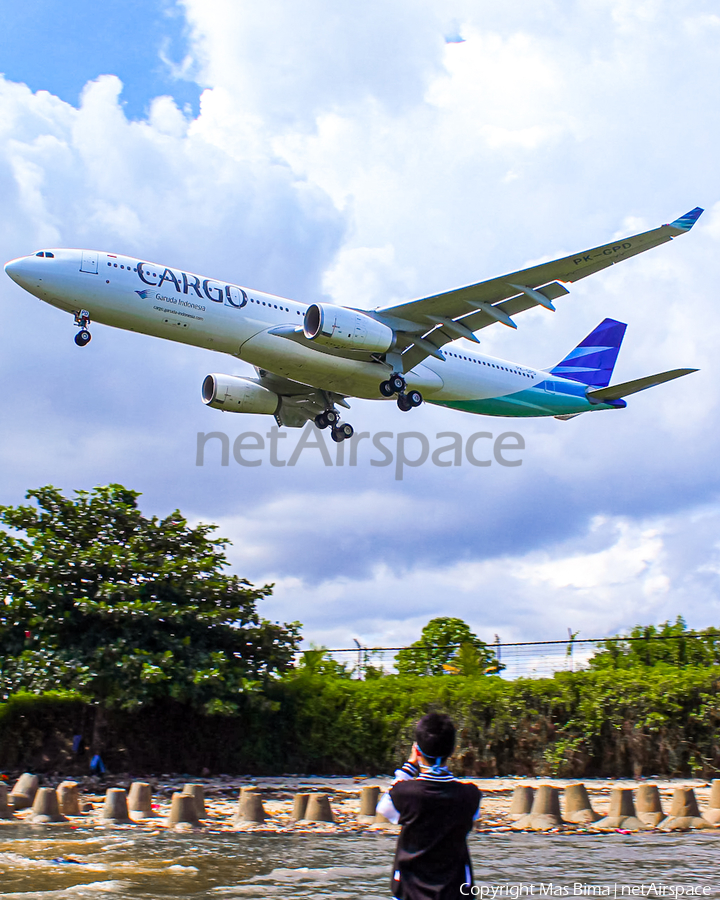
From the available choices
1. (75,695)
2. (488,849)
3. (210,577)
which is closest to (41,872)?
(488,849)

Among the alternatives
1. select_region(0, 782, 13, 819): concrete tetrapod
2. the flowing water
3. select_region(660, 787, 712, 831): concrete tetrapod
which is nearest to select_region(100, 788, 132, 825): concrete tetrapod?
the flowing water

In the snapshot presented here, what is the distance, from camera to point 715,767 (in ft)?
63.8

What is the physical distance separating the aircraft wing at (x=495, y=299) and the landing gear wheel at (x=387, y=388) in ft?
3.05

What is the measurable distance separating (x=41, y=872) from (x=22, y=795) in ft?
20.2

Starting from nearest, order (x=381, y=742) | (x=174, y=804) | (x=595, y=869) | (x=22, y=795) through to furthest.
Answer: (x=595, y=869) < (x=174, y=804) < (x=22, y=795) < (x=381, y=742)

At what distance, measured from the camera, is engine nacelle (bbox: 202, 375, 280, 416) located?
28688mm

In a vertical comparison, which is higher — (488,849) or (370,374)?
(370,374)

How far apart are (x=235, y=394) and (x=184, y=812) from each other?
1634 cm

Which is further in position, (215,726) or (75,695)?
(215,726)

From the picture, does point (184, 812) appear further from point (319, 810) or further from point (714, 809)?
point (714, 809)

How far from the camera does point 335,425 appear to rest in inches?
1208

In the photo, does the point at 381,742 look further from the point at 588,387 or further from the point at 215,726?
the point at 588,387

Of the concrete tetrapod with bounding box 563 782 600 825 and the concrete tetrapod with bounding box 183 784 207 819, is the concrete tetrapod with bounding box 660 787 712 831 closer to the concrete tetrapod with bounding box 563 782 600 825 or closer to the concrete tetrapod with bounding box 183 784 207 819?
the concrete tetrapod with bounding box 563 782 600 825

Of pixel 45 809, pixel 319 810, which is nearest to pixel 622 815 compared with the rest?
pixel 319 810
